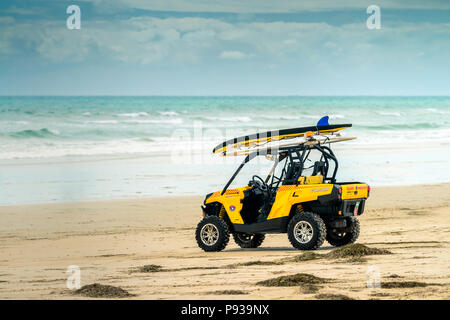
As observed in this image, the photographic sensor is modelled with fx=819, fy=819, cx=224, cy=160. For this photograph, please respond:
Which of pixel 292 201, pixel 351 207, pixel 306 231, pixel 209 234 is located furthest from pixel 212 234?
pixel 351 207

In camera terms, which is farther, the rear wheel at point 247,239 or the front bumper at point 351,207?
the rear wheel at point 247,239

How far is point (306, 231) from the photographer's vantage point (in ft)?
39.6

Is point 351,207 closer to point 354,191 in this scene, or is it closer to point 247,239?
point 354,191

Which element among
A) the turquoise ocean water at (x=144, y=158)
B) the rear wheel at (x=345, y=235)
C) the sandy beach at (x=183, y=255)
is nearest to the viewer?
the sandy beach at (x=183, y=255)

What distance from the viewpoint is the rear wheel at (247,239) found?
13.2m

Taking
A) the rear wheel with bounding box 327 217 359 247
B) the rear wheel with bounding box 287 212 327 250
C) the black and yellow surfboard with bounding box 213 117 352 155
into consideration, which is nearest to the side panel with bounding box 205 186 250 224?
the black and yellow surfboard with bounding box 213 117 352 155

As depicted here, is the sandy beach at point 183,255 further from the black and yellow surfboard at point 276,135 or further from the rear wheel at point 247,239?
the black and yellow surfboard at point 276,135

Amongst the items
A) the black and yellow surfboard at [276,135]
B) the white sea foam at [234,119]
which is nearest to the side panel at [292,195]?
the black and yellow surfboard at [276,135]

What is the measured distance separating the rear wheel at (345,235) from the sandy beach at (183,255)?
0.14 m

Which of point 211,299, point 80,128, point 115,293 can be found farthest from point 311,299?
point 80,128

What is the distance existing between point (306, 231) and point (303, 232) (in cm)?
5

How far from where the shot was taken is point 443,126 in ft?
198

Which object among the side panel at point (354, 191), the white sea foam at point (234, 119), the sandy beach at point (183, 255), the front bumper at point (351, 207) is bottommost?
the sandy beach at point (183, 255)
